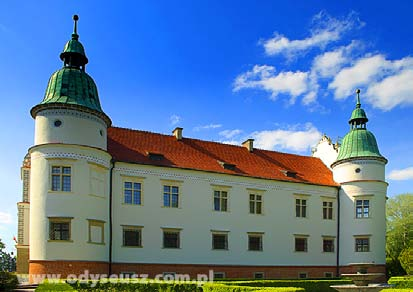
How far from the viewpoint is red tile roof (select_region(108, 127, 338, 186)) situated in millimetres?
29141

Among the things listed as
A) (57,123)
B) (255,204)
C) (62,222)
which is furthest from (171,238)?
(57,123)

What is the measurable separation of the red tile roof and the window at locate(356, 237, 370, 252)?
4663 millimetres

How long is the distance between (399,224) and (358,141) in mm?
17007

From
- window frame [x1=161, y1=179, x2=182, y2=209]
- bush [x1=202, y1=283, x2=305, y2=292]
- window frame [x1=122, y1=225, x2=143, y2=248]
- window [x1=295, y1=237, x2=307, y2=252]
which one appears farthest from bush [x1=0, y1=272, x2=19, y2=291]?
window [x1=295, y1=237, x2=307, y2=252]

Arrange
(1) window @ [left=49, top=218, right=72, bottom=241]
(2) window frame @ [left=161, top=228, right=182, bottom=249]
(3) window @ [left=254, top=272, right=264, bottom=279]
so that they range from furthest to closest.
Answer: (3) window @ [left=254, top=272, right=264, bottom=279], (2) window frame @ [left=161, top=228, right=182, bottom=249], (1) window @ [left=49, top=218, right=72, bottom=241]

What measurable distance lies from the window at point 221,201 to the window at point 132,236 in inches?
220

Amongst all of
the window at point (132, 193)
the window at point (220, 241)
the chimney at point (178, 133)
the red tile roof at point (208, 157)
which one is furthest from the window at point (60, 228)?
the chimney at point (178, 133)

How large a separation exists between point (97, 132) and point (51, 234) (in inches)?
239

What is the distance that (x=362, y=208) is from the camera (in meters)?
34.6

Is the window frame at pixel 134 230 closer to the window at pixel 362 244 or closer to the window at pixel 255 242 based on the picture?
the window at pixel 255 242

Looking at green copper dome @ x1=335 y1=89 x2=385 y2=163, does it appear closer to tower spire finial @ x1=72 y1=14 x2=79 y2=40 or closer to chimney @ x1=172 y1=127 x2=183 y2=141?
chimney @ x1=172 y1=127 x2=183 y2=141

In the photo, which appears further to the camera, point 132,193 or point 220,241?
point 220,241

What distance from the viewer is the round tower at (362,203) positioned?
34.1m

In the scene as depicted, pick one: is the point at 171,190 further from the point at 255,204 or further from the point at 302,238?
the point at 302,238
